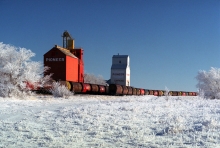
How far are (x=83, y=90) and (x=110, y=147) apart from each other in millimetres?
25549

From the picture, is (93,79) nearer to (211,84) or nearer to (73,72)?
(73,72)

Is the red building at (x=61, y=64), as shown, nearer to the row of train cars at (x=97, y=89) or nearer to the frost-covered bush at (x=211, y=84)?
the row of train cars at (x=97, y=89)

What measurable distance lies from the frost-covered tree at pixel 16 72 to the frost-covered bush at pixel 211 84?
19604 millimetres

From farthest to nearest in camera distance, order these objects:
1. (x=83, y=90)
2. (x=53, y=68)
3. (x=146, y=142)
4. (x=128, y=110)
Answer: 1. (x=53, y=68)
2. (x=83, y=90)
3. (x=128, y=110)
4. (x=146, y=142)

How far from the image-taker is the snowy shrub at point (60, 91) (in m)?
25.5

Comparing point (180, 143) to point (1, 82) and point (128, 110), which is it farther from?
point (1, 82)

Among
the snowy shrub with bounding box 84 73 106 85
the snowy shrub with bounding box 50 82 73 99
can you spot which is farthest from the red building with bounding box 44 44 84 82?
the snowy shrub with bounding box 84 73 106 85

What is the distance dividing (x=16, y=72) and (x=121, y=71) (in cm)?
3874

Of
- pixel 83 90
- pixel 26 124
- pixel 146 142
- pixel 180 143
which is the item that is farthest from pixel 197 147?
pixel 83 90

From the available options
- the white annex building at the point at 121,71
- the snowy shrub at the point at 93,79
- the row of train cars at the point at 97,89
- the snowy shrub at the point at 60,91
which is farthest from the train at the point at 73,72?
the snowy shrub at the point at 93,79

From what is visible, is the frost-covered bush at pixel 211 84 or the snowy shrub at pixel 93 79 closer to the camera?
the frost-covered bush at pixel 211 84

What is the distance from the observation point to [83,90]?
31.0 meters

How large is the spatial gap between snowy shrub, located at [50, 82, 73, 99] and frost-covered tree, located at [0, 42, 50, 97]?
10.7 ft

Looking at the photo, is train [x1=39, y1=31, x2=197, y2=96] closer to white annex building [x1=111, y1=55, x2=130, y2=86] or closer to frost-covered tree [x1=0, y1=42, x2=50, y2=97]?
frost-covered tree [x1=0, y1=42, x2=50, y2=97]
